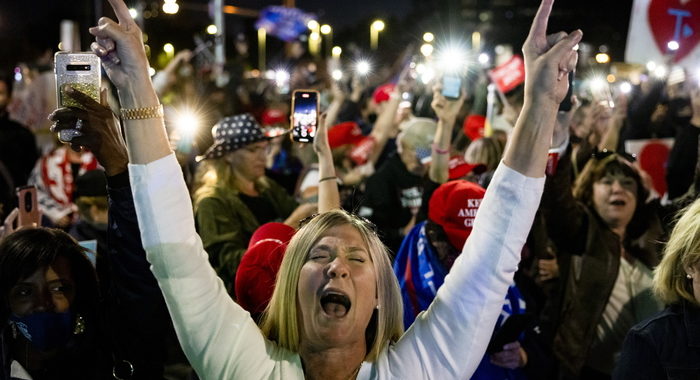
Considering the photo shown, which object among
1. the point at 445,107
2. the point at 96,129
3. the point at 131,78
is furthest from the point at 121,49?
the point at 445,107

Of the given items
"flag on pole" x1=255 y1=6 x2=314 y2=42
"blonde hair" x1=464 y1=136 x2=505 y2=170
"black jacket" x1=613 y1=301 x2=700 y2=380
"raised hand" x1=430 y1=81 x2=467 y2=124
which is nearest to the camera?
"black jacket" x1=613 y1=301 x2=700 y2=380

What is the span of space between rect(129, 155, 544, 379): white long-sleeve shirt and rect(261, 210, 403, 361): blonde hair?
8 centimetres

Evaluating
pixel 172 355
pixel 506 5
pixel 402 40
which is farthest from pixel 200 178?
pixel 506 5

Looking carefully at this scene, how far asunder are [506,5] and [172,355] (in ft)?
152

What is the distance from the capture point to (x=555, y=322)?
444cm

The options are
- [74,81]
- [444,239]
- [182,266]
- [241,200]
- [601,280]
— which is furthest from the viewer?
[241,200]

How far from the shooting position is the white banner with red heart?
6.00 m

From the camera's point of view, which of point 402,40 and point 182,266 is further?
point 402,40

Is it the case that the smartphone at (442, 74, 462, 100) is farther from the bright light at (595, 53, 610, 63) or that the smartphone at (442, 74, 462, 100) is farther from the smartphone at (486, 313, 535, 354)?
the bright light at (595, 53, 610, 63)

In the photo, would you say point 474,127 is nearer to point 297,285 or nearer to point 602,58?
point 602,58

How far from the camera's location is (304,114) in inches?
154

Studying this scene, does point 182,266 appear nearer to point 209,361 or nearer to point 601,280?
point 209,361

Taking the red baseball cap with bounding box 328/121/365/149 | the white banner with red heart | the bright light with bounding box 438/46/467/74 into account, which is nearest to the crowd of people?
the bright light with bounding box 438/46/467/74

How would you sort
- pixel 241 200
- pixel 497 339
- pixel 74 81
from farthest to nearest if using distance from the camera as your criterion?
1. pixel 241 200
2. pixel 497 339
3. pixel 74 81
